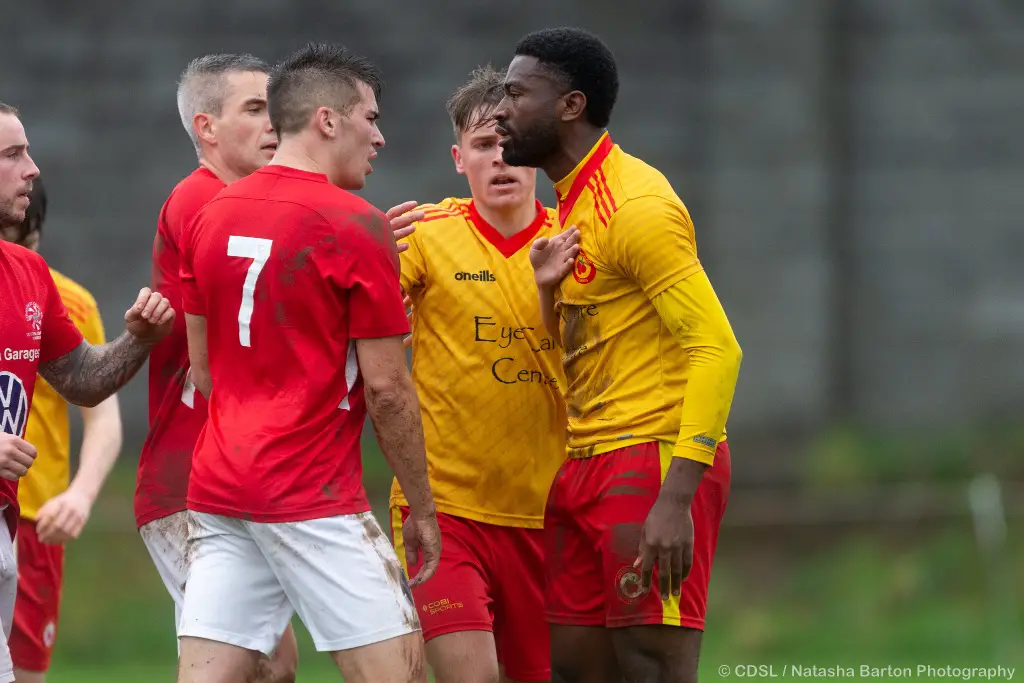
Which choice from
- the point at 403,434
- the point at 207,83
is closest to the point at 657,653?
the point at 403,434

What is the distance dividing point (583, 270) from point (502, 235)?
2.79 feet

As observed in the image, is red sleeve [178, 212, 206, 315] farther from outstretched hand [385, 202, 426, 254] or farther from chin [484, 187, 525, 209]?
chin [484, 187, 525, 209]

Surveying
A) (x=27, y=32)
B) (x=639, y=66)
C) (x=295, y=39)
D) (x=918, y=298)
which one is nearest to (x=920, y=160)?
(x=918, y=298)

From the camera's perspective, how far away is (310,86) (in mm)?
4504

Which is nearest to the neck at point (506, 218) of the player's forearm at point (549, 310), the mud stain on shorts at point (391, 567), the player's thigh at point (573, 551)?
the player's forearm at point (549, 310)

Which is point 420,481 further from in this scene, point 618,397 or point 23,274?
point 23,274

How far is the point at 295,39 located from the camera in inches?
429

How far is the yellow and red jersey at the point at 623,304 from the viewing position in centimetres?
455

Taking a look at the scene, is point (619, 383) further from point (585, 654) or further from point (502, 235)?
point (502, 235)

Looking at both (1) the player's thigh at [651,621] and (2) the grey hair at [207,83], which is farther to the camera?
(2) the grey hair at [207,83]

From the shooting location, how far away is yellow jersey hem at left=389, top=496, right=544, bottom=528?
538 cm

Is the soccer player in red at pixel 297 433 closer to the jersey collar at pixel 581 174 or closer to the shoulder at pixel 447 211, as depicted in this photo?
the jersey collar at pixel 581 174

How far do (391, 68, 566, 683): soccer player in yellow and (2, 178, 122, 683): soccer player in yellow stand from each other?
56.5 inches

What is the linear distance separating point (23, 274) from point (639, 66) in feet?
22.9
